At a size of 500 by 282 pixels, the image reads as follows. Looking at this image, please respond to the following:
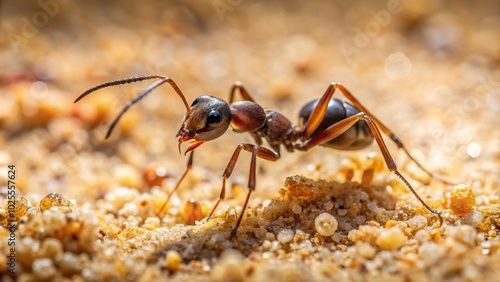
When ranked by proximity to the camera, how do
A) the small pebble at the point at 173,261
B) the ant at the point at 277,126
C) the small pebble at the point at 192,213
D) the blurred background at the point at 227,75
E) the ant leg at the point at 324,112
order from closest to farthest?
the small pebble at the point at 173,261, the ant at the point at 277,126, the small pebble at the point at 192,213, the ant leg at the point at 324,112, the blurred background at the point at 227,75

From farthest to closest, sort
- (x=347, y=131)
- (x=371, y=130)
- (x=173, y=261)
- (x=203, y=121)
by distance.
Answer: (x=347, y=131)
(x=371, y=130)
(x=203, y=121)
(x=173, y=261)

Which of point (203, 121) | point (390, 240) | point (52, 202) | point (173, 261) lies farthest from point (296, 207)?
point (52, 202)

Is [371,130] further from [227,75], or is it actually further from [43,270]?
[227,75]

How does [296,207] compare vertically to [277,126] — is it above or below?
below

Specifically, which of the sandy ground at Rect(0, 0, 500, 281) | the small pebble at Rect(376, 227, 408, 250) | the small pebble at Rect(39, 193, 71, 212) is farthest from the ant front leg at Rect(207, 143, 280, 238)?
the small pebble at Rect(39, 193, 71, 212)

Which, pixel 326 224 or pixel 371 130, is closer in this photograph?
pixel 326 224

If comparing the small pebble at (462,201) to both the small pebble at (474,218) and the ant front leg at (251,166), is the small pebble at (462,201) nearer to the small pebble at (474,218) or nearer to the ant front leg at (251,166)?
the small pebble at (474,218)

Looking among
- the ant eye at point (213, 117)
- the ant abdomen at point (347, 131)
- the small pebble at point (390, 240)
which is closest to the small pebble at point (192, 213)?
the ant eye at point (213, 117)
